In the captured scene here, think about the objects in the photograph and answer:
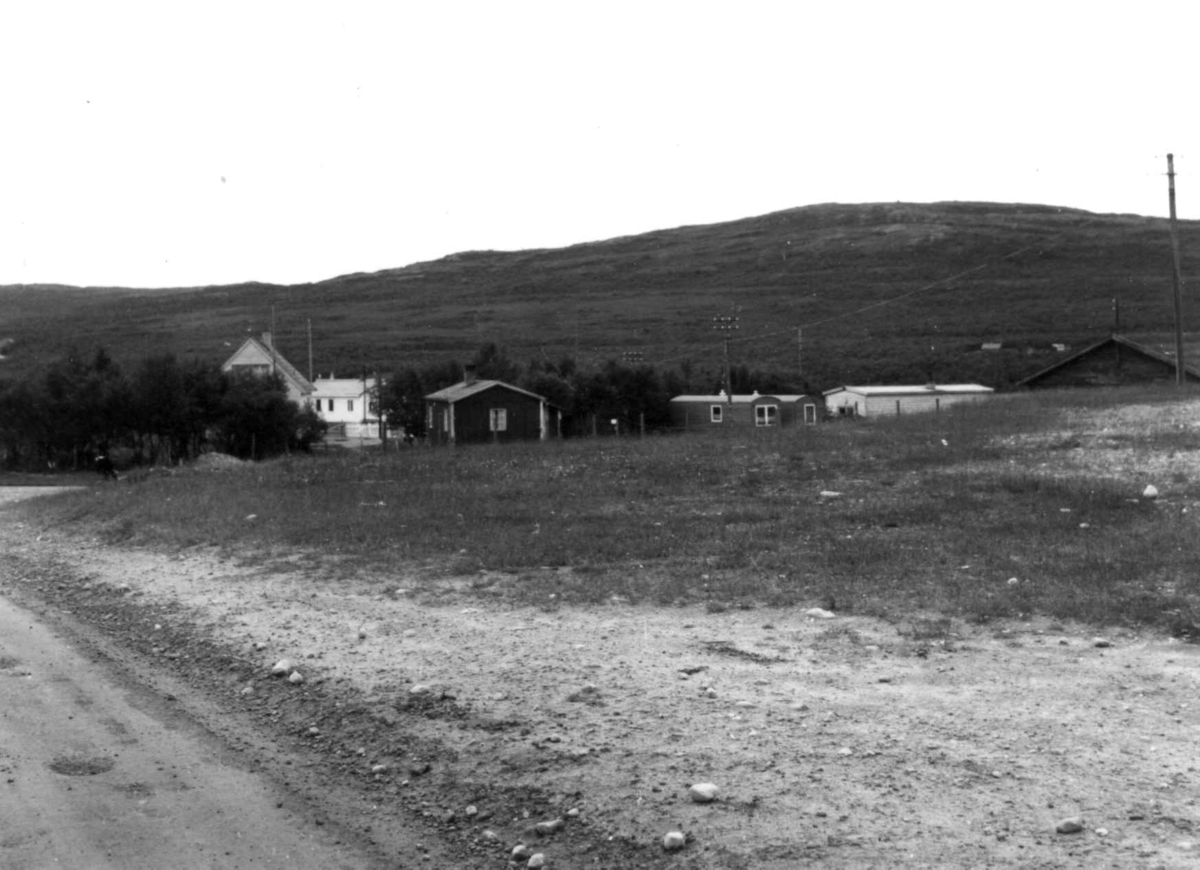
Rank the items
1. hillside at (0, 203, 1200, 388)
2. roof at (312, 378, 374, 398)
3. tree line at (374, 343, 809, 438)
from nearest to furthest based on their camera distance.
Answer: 1. tree line at (374, 343, 809, 438)
2. roof at (312, 378, 374, 398)
3. hillside at (0, 203, 1200, 388)

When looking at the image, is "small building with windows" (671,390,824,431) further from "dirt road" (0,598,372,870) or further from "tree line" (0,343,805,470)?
"dirt road" (0,598,372,870)

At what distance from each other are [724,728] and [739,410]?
204 ft

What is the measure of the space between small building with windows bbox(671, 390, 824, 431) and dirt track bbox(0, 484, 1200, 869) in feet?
188

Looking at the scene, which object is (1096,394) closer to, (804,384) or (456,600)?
(456,600)

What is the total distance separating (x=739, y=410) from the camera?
68438 millimetres

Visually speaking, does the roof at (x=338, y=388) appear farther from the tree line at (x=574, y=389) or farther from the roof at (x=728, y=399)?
the roof at (x=728, y=399)

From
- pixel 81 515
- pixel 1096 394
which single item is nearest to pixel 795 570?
pixel 81 515

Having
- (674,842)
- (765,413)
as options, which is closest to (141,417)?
(765,413)

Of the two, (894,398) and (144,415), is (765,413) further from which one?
(144,415)

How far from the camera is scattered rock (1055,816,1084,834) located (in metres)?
5.16

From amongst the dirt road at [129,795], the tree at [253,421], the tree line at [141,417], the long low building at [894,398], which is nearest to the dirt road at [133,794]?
the dirt road at [129,795]

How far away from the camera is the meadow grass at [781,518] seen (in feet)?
34.2

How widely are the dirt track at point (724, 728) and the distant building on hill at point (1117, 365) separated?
54076 millimetres

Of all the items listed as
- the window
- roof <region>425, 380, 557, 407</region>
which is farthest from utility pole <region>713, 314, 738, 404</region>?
roof <region>425, 380, 557, 407</region>
